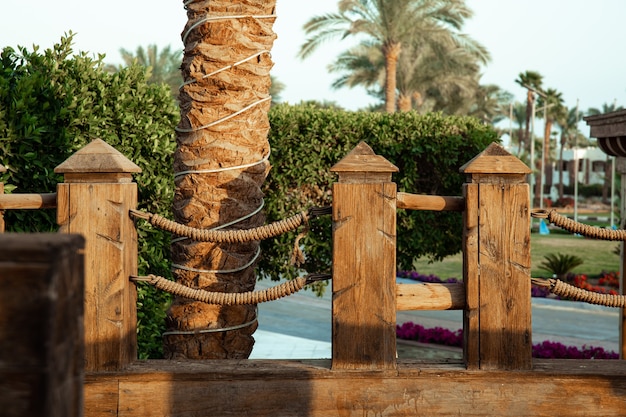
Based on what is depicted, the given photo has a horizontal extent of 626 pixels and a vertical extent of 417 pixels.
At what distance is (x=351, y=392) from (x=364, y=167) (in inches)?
52.6

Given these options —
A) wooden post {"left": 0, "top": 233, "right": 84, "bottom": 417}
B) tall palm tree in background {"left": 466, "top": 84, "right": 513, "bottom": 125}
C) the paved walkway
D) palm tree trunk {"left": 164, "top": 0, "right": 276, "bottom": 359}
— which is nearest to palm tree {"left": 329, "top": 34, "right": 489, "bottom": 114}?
tall palm tree in background {"left": 466, "top": 84, "right": 513, "bottom": 125}

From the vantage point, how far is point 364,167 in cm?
457

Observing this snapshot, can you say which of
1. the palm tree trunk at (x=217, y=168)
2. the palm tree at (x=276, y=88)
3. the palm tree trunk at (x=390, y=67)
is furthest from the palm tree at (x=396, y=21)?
the palm tree trunk at (x=217, y=168)

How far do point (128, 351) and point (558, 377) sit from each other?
2618 mm

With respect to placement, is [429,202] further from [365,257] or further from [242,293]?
[242,293]

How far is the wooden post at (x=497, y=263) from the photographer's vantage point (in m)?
4.64

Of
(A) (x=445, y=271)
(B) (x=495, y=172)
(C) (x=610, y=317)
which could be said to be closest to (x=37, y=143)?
(B) (x=495, y=172)

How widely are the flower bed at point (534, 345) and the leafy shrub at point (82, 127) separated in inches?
259

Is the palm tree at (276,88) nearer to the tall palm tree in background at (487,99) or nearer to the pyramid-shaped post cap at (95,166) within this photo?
the tall palm tree in background at (487,99)

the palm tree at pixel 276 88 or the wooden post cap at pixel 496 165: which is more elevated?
the palm tree at pixel 276 88

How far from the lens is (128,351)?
4.77 meters

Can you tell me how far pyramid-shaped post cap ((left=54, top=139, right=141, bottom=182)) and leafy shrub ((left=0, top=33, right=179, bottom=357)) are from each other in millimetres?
1713

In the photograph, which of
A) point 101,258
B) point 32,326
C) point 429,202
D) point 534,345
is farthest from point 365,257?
point 534,345

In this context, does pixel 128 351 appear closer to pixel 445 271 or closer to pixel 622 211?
pixel 622 211
